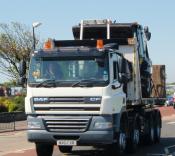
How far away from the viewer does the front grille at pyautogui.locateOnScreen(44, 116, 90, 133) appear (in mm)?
15320

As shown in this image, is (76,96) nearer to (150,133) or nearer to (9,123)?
(150,133)

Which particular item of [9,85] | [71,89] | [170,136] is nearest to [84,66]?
[71,89]

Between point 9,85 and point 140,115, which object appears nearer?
point 140,115

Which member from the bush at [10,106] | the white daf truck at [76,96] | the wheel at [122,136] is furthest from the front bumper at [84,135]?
the bush at [10,106]

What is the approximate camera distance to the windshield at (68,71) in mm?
15383

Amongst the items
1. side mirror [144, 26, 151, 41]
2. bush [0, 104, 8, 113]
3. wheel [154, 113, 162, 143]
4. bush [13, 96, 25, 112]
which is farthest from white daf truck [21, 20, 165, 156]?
bush [13, 96, 25, 112]

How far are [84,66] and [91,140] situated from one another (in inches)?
74.3

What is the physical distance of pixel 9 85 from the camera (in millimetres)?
70188

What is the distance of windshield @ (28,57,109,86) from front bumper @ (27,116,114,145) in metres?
0.97

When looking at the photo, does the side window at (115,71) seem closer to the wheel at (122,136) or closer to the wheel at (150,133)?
the wheel at (122,136)

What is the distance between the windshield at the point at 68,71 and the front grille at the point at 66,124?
880 mm

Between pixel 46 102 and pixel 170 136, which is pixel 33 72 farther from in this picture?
pixel 170 136

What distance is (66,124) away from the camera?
15414mm

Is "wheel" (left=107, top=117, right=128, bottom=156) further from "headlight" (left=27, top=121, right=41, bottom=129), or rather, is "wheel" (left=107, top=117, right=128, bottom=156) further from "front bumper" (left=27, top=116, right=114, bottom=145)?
"headlight" (left=27, top=121, right=41, bottom=129)
